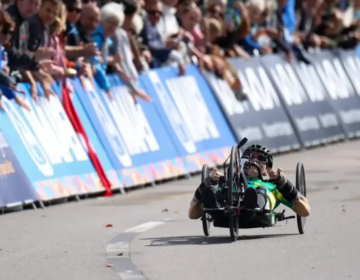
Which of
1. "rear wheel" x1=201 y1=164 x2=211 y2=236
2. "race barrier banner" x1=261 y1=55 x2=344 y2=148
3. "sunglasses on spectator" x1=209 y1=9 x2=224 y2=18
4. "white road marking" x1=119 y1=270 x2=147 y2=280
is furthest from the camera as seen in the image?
"race barrier banner" x1=261 y1=55 x2=344 y2=148

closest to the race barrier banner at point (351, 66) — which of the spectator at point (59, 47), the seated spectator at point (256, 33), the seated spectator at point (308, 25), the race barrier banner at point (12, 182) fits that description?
the seated spectator at point (308, 25)

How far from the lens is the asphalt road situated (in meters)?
9.09

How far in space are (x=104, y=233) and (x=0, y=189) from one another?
8.60ft

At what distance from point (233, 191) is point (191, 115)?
9.00 metres

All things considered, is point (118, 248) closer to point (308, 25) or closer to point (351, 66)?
point (308, 25)

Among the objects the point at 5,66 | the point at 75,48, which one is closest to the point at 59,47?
the point at 75,48

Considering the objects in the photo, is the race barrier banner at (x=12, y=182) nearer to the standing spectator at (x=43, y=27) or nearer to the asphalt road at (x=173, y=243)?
the asphalt road at (x=173, y=243)

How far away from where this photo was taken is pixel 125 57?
60.7 ft

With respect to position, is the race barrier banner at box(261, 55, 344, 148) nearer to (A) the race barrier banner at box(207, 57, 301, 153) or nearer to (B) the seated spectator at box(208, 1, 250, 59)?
(A) the race barrier banner at box(207, 57, 301, 153)

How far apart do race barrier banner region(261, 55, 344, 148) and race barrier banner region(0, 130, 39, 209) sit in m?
9.51

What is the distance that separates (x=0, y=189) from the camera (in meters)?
14.5

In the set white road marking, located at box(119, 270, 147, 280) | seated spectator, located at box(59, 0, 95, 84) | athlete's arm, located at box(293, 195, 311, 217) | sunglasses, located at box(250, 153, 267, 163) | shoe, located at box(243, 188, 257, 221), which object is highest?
seated spectator, located at box(59, 0, 95, 84)

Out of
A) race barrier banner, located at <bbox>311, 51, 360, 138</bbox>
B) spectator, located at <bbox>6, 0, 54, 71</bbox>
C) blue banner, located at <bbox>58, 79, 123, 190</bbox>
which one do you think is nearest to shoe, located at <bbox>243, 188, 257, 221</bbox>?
spectator, located at <bbox>6, 0, 54, 71</bbox>

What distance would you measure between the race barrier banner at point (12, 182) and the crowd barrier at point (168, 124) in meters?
0.01
